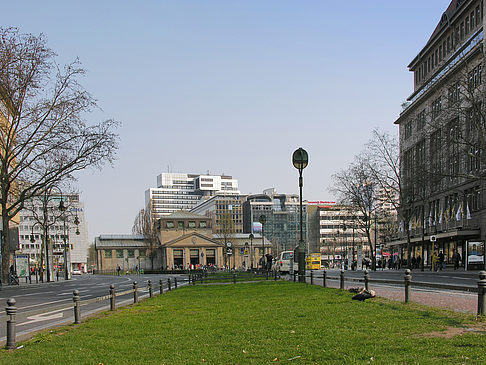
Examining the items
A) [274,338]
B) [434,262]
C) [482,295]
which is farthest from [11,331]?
[434,262]

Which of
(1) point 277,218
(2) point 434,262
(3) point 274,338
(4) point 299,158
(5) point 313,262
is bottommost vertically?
(5) point 313,262

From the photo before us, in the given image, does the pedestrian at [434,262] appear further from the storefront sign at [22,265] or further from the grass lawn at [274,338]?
the grass lawn at [274,338]

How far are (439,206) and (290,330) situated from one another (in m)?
67.0

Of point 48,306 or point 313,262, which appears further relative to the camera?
point 313,262

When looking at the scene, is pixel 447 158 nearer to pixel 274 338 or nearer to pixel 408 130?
pixel 274 338

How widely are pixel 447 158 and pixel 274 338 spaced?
40.2 metres

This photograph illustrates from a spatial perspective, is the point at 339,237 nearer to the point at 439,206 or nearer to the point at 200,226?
the point at 200,226

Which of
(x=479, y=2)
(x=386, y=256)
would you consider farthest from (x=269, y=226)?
(x=479, y=2)

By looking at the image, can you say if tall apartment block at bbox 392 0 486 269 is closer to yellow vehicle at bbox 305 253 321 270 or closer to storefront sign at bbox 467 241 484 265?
storefront sign at bbox 467 241 484 265

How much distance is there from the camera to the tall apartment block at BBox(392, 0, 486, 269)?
43538 millimetres

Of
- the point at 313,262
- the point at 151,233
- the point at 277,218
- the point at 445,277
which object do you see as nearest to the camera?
the point at 445,277

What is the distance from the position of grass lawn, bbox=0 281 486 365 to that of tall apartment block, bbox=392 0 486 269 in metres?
29.1

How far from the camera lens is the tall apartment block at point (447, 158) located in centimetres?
4354

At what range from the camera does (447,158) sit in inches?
1783
